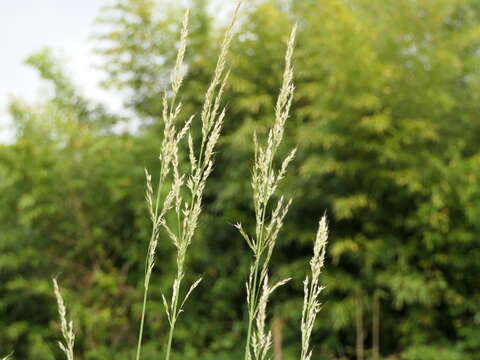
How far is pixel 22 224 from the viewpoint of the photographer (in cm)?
555

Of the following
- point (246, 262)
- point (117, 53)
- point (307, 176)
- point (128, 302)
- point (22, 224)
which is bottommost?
point (128, 302)

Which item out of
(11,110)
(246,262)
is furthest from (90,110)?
(246,262)

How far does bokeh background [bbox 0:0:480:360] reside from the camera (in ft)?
15.3

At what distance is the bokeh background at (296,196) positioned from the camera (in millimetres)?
4660

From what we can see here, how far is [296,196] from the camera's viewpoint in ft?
16.4

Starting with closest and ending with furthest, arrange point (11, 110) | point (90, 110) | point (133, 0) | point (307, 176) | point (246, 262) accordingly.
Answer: point (307, 176) → point (246, 262) → point (11, 110) → point (133, 0) → point (90, 110)

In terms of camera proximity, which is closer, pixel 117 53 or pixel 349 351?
pixel 349 351

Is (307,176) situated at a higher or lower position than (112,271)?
higher

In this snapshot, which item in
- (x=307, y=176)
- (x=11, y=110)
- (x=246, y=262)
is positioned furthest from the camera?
(x=11, y=110)

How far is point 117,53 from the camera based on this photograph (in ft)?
21.9

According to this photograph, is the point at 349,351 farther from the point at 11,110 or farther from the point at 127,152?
the point at 11,110

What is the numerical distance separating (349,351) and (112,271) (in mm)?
2367

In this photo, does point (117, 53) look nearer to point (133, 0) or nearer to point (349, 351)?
point (133, 0)

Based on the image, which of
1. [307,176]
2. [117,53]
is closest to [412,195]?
[307,176]
